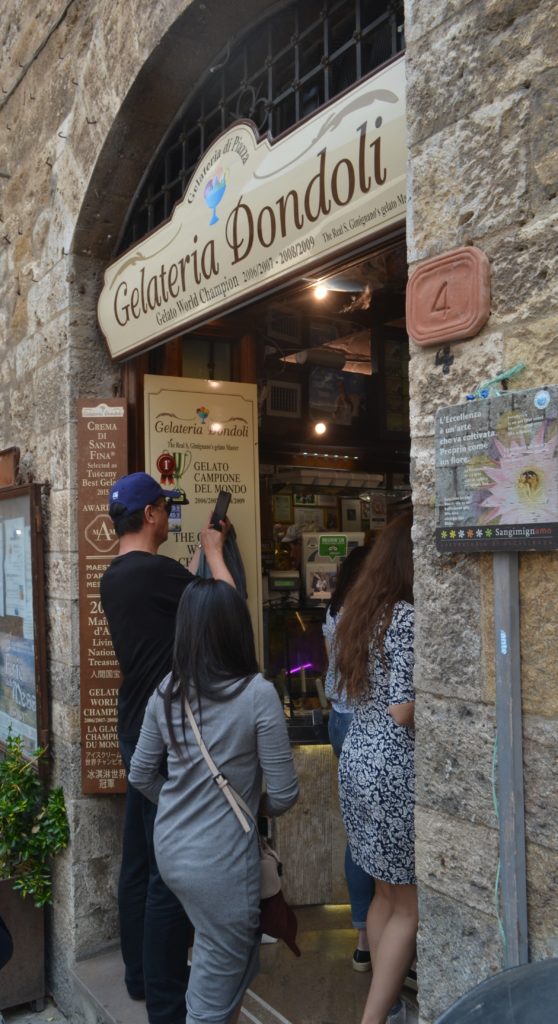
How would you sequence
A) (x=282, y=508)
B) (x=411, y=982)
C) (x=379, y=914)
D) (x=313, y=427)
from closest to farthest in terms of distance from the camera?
(x=379, y=914) < (x=411, y=982) < (x=282, y=508) < (x=313, y=427)

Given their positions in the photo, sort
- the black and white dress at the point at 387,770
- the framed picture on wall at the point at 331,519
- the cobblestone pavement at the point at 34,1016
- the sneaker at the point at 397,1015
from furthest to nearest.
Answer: the framed picture on wall at the point at 331,519 < the cobblestone pavement at the point at 34,1016 < the sneaker at the point at 397,1015 < the black and white dress at the point at 387,770

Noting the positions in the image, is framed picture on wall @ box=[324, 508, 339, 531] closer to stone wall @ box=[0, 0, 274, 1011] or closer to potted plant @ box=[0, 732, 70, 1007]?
stone wall @ box=[0, 0, 274, 1011]

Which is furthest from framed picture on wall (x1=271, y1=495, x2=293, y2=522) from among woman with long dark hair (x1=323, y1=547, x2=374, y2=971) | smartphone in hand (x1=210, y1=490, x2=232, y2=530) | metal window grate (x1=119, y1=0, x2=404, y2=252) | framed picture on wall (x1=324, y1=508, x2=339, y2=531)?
metal window grate (x1=119, y1=0, x2=404, y2=252)

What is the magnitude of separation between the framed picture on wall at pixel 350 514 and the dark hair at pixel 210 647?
323 centimetres

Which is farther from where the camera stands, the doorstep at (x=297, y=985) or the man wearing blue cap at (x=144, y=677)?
the doorstep at (x=297, y=985)

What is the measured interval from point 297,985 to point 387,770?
1414 mm

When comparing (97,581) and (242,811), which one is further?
(97,581)

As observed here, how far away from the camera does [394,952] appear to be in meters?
2.61

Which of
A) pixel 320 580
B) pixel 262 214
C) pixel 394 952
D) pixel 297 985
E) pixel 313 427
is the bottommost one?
pixel 297 985

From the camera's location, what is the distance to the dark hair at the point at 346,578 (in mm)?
3756

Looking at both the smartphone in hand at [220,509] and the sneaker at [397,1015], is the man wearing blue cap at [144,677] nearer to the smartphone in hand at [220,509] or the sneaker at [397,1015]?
the smartphone in hand at [220,509]

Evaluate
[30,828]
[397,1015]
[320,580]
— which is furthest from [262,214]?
[30,828]

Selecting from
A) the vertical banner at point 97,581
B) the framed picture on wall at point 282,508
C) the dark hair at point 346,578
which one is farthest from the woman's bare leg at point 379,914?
the framed picture on wall at point 282,508

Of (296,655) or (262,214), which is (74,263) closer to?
(262,214)
